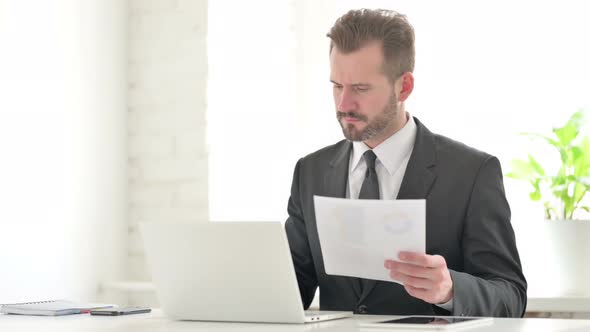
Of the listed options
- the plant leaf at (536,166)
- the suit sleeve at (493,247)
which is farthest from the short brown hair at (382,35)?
the plant leaf at (536,166)

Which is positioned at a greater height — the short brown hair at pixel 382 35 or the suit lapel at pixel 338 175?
the short brown hair at pixel 382 35

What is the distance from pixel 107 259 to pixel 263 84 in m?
0.92

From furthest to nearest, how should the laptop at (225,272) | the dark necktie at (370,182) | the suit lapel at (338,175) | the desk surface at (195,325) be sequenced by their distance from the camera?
the suit lapel at (338,175), the dark necktie at (370,182), the laptop at (225,272), the desk surface at (195,325)

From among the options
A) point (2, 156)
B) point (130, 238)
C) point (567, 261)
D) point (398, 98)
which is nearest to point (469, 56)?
point (567, 261)

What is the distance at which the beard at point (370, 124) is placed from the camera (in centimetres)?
249

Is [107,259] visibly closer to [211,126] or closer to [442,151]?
[211,126]

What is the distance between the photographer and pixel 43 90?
10.9ft

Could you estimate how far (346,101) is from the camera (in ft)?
8.26

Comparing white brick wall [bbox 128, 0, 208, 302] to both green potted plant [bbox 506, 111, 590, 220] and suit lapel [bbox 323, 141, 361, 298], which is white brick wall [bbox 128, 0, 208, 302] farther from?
green potted plant [bbox 506, 111, 590, 220]

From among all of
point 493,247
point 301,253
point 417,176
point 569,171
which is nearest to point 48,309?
point 301,253

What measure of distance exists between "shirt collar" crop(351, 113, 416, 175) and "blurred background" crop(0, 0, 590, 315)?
3.01ft

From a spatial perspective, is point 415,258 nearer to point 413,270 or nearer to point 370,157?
point 413,270

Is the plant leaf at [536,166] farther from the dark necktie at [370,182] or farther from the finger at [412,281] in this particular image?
the finger at [412,281]

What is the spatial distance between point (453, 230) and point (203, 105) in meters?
1.47
